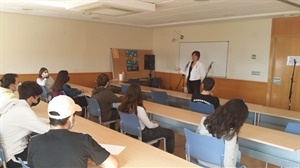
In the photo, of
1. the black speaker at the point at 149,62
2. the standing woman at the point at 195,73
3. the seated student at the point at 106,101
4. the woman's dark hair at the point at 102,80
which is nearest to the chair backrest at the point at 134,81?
the black speaker at the point at 149,62

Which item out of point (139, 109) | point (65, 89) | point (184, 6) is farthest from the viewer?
point (65, 89)

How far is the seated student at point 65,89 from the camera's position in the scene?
4.80 metres

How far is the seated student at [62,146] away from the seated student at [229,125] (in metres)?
1.02

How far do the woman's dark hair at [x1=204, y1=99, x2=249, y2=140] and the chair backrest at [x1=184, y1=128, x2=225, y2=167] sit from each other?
0.22 ft

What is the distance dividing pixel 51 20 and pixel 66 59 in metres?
1.12

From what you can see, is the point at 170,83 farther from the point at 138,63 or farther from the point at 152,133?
the point at 152,133

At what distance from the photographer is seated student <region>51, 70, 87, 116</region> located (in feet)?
15.8

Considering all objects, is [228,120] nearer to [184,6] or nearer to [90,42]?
[184,6]

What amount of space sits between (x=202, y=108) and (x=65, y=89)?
9.40 ft

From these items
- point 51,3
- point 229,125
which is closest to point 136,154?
point 229,125

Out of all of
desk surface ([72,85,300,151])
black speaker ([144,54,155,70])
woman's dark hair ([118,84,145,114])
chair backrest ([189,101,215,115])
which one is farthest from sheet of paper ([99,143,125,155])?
black speaker ([144,54,155,70])

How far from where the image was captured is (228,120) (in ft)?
7.13

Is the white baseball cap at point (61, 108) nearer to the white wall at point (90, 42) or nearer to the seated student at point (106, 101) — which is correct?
the seated student at point (106, 101)

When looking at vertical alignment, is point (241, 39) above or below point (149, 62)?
above
